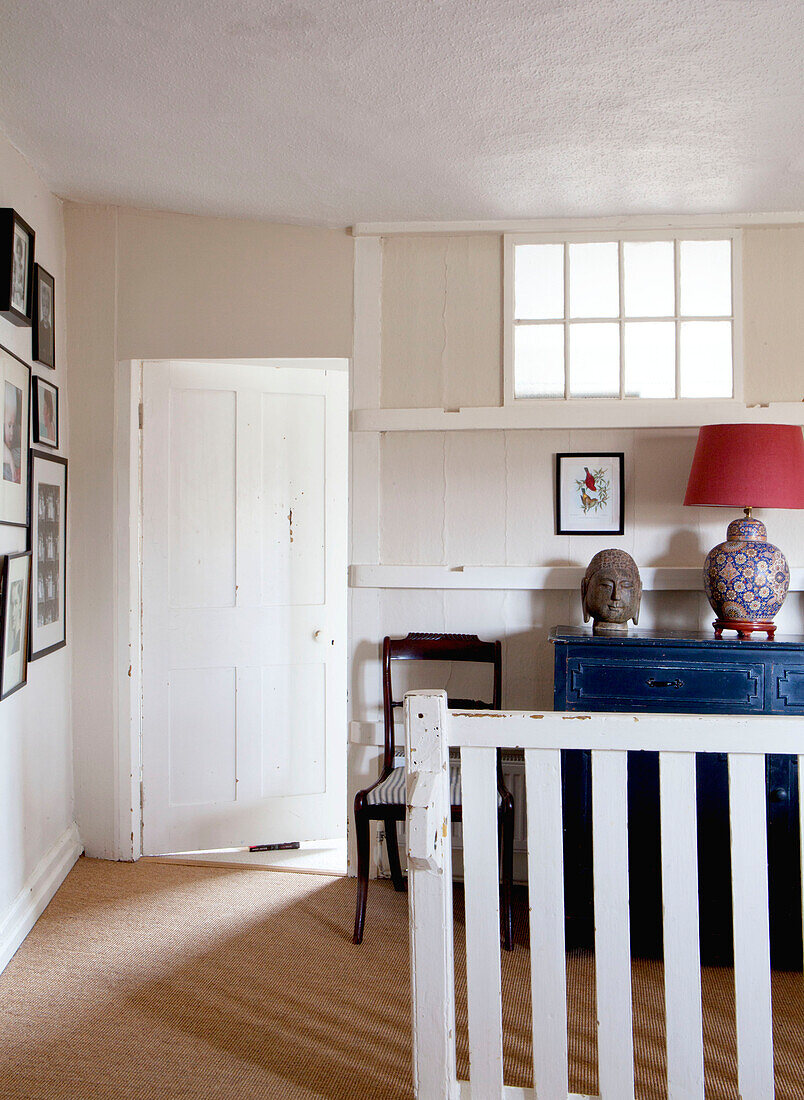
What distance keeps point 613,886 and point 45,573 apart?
90.5 inches

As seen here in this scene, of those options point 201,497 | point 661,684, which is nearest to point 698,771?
point 661,684

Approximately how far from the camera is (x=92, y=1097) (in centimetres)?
195

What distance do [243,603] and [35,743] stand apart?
960mm

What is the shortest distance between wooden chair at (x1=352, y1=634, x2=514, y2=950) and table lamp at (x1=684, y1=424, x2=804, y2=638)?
0.82m

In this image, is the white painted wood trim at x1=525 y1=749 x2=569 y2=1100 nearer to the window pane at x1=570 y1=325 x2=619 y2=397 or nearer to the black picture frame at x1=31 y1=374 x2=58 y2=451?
the window pane at x1=570 y1=325 x2=619 y2=397

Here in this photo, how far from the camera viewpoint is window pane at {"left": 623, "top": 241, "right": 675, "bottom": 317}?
10.4ft

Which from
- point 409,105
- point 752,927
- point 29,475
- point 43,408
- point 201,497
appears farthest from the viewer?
point 201,497

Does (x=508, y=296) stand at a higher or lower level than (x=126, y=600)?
higher

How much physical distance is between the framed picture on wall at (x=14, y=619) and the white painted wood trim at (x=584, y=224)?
1.74 metres

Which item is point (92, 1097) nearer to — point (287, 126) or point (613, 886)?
point (613, 886)

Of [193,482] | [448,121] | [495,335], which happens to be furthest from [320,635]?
[448,121]

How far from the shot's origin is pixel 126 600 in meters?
3.31

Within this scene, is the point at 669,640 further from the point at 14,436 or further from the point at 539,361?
the point at 14,436

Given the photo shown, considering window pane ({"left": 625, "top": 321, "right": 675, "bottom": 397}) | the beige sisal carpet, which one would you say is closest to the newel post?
the beige sisal carpet
